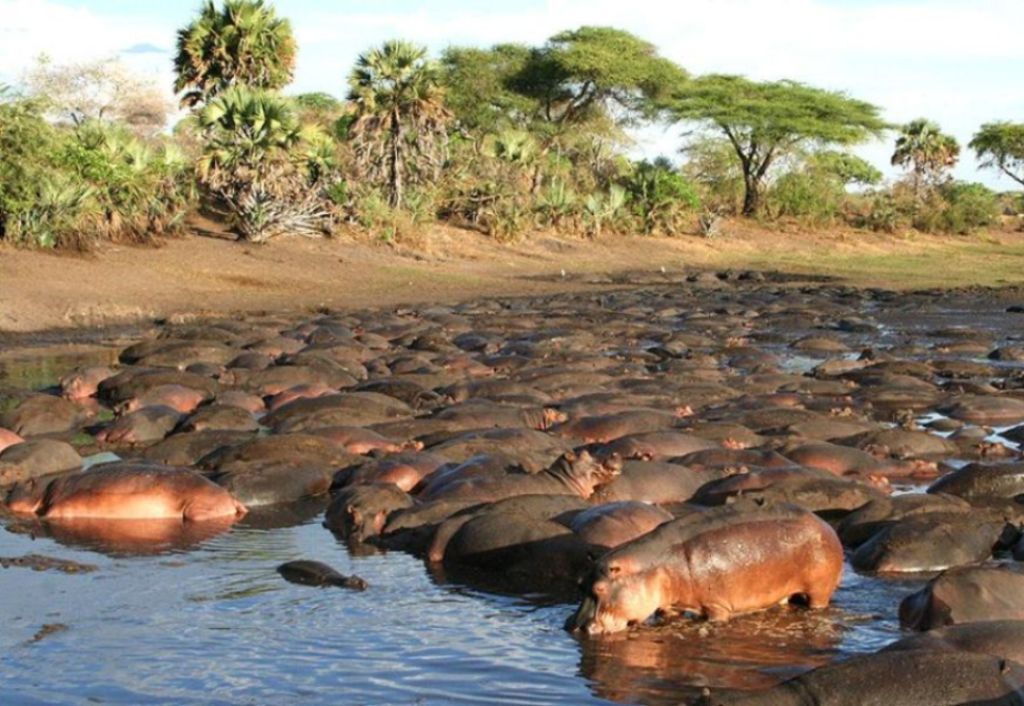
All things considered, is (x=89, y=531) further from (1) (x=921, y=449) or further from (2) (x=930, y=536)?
(1) (x=921, y=449)

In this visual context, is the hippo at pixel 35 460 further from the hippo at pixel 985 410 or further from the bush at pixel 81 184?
the bush at pixel 81 184

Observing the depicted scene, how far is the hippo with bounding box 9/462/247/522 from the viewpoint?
32.7 ft

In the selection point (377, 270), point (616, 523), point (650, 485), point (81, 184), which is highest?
point (81, 184)

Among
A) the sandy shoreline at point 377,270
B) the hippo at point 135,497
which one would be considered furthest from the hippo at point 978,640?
the sandy shoreline at point 377,270

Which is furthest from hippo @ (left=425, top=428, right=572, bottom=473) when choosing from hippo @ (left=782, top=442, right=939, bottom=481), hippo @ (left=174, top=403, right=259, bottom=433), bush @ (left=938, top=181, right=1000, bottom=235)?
bush @ (left=938, top=181, right=1000, bottom=235)

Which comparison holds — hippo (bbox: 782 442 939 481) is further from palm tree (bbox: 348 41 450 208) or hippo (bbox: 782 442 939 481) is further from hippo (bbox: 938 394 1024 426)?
palm tree (bbox: 348 41 450 208)

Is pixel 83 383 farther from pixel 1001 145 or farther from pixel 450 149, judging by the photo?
pixel 1001 145

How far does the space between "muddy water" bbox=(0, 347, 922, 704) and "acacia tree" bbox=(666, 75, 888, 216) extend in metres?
44.0

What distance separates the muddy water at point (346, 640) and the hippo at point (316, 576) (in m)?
0.08

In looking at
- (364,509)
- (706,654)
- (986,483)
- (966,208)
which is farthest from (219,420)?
(966,208)

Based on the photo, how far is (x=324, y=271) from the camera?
104 feet

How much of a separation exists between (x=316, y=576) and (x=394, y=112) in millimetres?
29479

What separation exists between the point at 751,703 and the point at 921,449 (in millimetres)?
7234

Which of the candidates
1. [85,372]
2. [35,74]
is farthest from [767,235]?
[85,372]
